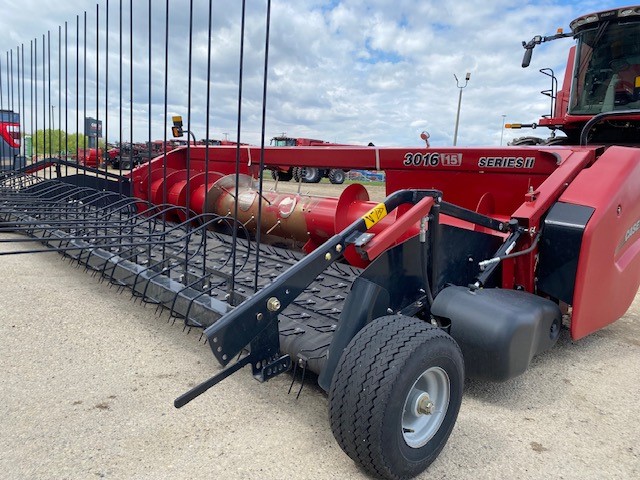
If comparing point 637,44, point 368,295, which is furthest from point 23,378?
point 637,44

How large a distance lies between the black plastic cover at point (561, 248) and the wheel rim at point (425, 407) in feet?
3.47

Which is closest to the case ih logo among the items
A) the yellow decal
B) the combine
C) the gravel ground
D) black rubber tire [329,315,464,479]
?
the combine

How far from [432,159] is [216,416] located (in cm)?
227

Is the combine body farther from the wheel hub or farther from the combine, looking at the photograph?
the wheel hub

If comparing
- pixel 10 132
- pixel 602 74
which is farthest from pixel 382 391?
pixel 10 132

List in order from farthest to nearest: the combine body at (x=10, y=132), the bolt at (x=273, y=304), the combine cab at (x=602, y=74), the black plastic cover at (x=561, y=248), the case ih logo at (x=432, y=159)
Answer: the combine body at (x=10, y=132) → the combine cab at (x=602, y=74) → the case ih logo at (x=432, y=159) → the black plastic cover at (x=561, y=248) → the bolt at (x=273, y=304)

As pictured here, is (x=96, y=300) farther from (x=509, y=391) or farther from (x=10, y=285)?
(x=509, y=391)

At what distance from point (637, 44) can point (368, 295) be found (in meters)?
4.60

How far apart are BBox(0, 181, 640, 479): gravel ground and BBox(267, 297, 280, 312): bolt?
55 centimetres

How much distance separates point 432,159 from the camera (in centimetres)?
355

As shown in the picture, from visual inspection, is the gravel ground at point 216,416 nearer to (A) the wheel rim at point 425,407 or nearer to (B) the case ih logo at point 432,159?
(A) the wheel rim at point 425,407

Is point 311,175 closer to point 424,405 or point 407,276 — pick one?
point 407,276

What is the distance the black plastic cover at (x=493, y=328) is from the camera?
82.3 inches


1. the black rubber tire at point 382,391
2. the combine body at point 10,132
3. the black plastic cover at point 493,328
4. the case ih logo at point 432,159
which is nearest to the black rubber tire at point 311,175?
the combine body at point 10,132
